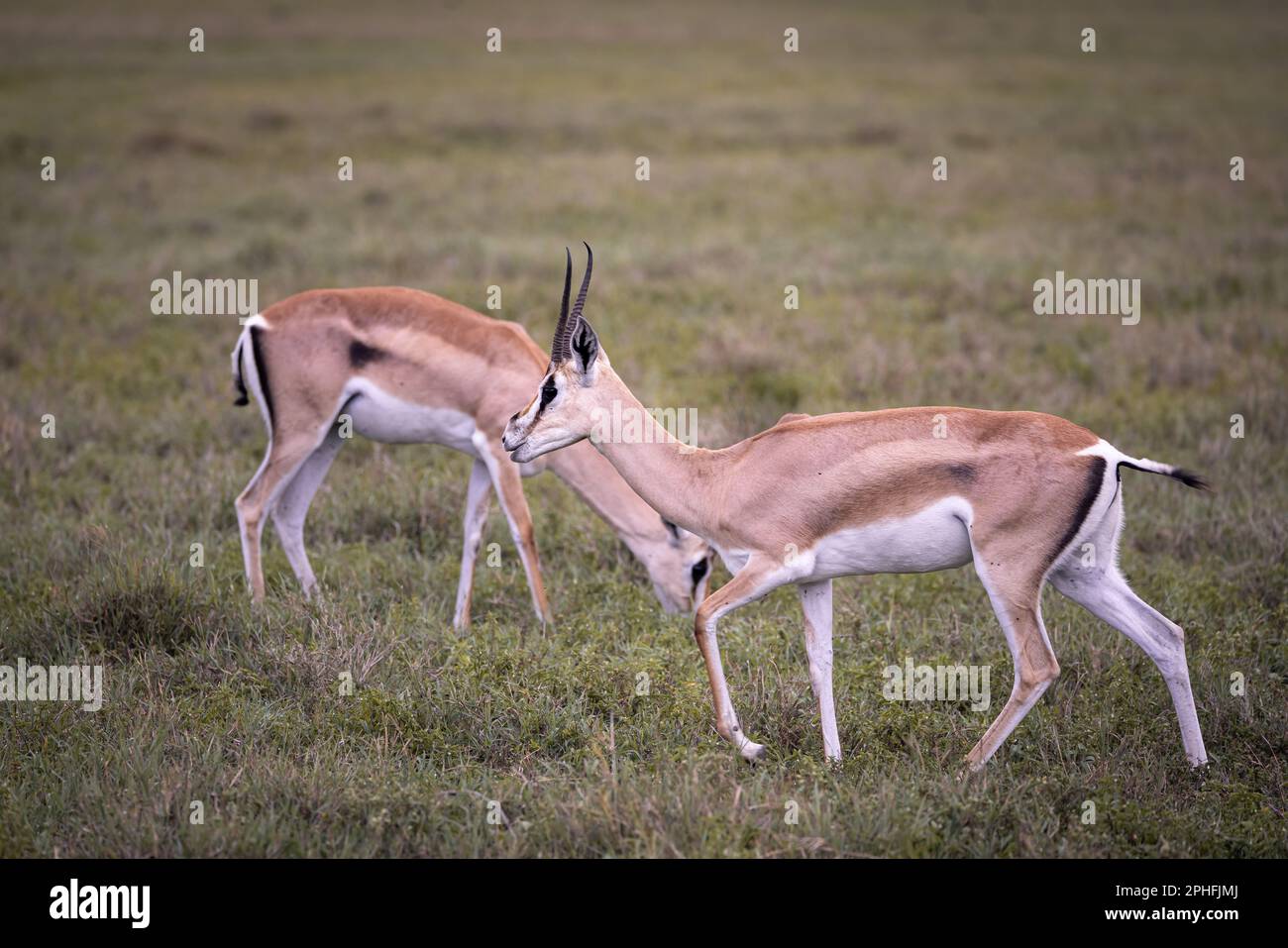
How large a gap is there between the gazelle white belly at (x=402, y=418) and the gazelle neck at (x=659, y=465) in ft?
4.96

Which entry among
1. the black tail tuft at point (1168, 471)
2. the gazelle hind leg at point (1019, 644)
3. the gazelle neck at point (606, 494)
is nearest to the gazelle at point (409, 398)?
the gazelle neck at point (606, 494)

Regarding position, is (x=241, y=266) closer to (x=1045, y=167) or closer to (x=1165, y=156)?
(x=1045, y=167)

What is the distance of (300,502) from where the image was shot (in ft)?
20.9

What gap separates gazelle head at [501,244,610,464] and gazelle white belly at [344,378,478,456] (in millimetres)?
1486

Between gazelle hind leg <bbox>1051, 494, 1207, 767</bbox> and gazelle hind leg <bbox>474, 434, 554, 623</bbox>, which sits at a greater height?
gazelle hind leg <bbox>474, 434, 554, 623</bbox>

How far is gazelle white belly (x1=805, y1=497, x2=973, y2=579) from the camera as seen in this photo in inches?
172

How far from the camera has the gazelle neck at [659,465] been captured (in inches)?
187

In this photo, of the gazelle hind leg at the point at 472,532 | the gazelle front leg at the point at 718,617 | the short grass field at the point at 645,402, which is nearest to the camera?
the short grass field at the point at 645,402

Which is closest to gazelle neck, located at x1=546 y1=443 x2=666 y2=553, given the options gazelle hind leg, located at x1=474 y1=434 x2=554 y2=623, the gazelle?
the gazelle

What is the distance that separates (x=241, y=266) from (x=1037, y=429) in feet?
27.7

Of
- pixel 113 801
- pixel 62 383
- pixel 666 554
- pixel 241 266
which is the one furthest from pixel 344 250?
pixel 113 801

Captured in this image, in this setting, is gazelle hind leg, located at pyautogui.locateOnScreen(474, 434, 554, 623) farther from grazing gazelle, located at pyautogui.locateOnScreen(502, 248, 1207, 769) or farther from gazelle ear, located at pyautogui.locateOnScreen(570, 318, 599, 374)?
gazelle ear, located at pyautogui.locateOnScreen(570, 318, 599, 374)

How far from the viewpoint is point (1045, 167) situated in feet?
50.7

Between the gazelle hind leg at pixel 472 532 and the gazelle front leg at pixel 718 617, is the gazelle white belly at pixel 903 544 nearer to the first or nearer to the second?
the gazelle front leg at pixel 718 617
